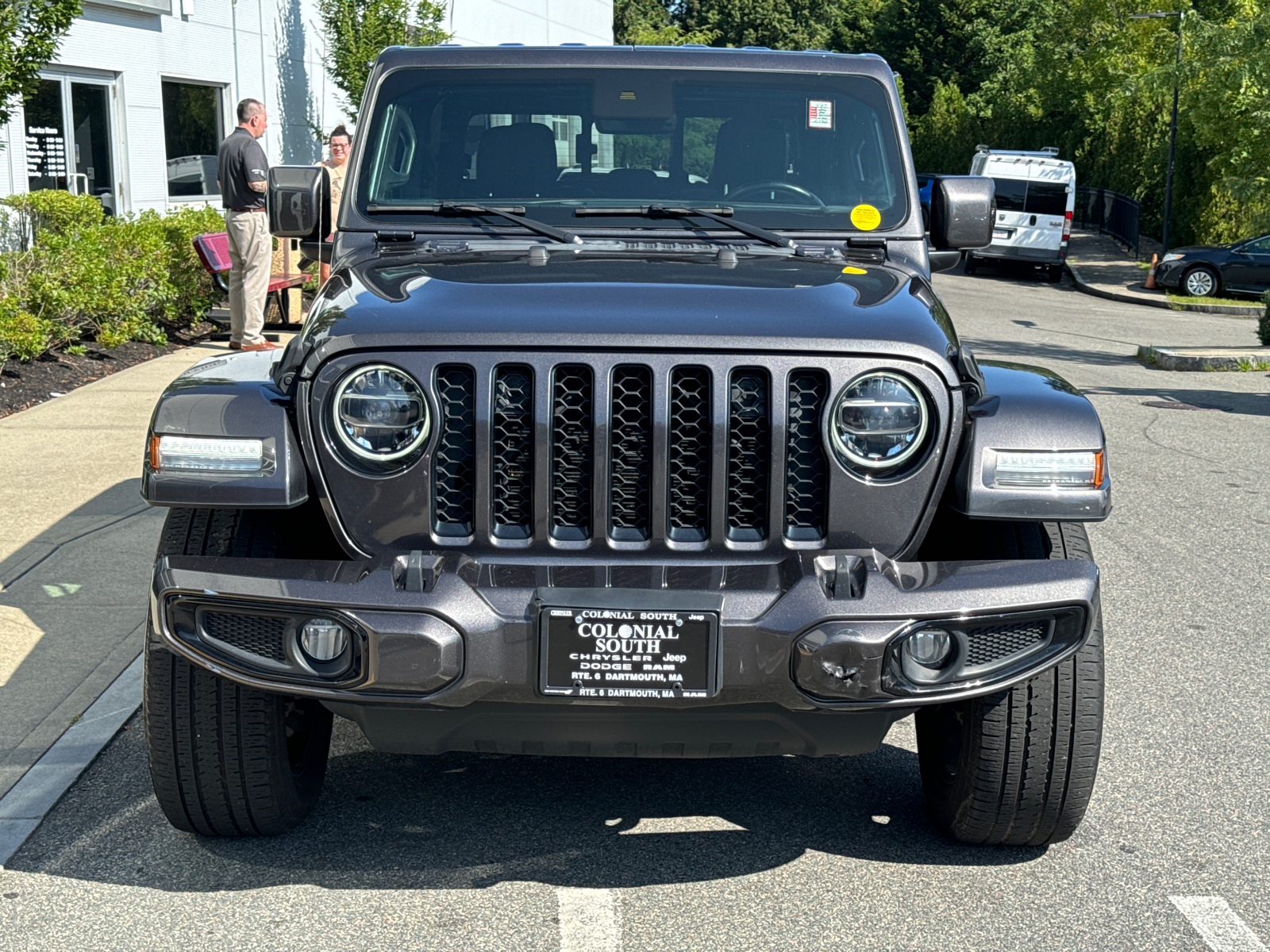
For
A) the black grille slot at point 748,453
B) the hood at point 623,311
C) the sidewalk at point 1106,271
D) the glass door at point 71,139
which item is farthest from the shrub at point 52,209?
the sidewalk at point 1106,271

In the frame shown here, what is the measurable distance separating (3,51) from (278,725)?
8.04 m

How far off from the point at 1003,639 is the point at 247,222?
10036 mm

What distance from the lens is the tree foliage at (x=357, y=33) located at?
21531mm

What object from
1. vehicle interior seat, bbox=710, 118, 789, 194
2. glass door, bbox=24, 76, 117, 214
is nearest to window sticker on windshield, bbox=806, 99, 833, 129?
vehicle interior seat, bbox=710, 118, 789, 194

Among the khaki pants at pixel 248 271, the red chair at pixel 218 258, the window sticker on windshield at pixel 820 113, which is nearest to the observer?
the window sticker on windshield at pixel 820 113

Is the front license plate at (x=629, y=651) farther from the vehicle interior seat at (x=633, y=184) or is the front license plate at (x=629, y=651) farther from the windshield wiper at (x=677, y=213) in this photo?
the vehicle interior seat at (x=633, y=184)

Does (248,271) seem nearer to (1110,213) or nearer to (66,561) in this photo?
(66,561)

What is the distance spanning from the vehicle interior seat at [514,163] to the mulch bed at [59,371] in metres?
6.39

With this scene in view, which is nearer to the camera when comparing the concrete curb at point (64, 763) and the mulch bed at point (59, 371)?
the concrete curb at point (64, 763)

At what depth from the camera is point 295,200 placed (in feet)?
16.1

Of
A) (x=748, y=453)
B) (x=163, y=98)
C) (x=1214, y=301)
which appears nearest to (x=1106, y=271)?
(x=1214, y=301)

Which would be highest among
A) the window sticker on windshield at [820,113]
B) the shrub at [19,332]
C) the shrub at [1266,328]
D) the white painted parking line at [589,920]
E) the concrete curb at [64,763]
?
the window sticker on windshield at [820,113]

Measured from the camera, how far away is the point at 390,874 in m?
3.69

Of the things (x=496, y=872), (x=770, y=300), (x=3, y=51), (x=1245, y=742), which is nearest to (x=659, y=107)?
(x=770, y=300)
